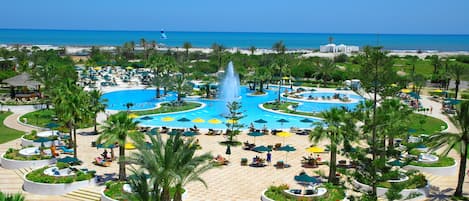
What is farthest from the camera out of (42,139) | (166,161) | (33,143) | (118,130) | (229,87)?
(229,87)

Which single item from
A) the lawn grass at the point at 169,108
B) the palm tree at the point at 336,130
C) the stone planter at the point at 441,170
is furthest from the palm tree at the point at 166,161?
the lawn grass at the point at 169,108

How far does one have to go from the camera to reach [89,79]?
80.9 m

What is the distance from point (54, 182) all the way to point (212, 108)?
3091cm

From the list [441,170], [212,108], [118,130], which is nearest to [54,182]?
[118,130]

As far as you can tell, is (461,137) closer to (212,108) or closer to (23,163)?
(23,163)

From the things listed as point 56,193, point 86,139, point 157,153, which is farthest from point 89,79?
point 157,153

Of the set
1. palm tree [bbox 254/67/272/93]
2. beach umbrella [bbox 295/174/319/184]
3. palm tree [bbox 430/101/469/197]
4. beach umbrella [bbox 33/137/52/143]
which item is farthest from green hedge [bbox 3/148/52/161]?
palm tree [bbox 254/67/272/93]

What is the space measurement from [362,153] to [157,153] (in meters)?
9.37

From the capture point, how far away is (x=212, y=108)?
188 feet

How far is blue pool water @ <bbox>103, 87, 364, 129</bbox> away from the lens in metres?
48.2

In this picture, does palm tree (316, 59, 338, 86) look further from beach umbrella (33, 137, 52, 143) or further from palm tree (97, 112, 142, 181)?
palm tree (97, 112, 142, 181)

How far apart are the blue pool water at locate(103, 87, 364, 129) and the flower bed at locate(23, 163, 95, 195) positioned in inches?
676

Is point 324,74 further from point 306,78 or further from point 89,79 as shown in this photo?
point 89,79

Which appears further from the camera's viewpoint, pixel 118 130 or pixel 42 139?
pixel 42 139
